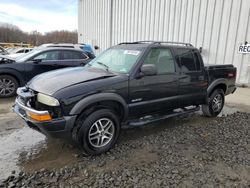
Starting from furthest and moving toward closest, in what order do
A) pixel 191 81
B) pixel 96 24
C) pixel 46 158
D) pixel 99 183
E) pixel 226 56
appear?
pixel 96 24 < pixel 226 56 < pixel 191 81 < pixel 46 158 < pixel 99 183

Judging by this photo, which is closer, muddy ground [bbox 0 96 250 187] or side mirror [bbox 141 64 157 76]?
muddy ground [bbox 0 96 250 187]

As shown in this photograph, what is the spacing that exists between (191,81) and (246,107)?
3.07 meters

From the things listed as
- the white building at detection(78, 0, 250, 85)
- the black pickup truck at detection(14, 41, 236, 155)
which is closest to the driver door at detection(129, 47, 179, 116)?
the black pickup truck at detection(14, 41, 236, 155)

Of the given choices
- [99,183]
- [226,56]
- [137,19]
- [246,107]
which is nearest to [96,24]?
[137,19]

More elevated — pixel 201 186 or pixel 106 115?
pixel 106 115

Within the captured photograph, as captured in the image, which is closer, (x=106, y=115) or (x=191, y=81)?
(x=106, y=115)

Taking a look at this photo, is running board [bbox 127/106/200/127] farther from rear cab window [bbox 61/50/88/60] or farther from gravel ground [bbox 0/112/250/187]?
rear cab window [bbox 61/50/88/60]

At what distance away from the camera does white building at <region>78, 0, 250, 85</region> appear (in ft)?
31.1

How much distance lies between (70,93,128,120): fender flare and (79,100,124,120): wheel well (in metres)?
0.08

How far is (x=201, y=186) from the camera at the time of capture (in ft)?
9.41

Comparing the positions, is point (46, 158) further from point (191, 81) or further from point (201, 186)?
point (191, 81)

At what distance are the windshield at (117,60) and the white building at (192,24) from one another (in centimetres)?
705

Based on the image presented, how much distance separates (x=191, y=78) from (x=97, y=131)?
7.84 ft

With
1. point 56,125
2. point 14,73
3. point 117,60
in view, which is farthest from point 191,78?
point 14,73
